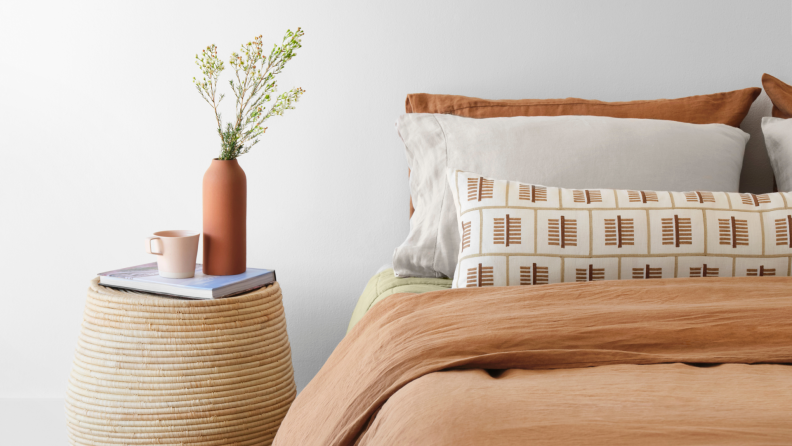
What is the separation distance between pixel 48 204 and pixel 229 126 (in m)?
0.78

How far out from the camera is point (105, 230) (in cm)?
189

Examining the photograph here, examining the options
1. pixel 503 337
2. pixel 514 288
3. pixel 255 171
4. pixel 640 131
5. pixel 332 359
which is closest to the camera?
A: pixel 503 337

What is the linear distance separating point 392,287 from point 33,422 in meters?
1.26

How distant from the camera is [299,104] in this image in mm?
1812

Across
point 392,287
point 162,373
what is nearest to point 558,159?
point 392,287

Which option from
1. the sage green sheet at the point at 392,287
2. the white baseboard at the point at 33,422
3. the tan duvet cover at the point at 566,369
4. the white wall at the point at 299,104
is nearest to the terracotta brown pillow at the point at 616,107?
the white wall at the point at 299,104

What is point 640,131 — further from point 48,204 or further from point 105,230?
point 48,204

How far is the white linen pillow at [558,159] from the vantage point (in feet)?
4.62

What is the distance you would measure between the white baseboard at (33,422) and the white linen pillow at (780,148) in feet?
6.76

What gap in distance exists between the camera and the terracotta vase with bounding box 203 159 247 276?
1464 mm

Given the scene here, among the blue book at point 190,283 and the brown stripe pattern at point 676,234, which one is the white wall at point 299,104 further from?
the brown stripe pattern at point 676,234

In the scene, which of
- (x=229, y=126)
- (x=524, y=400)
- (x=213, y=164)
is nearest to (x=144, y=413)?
(x=213, y=164)

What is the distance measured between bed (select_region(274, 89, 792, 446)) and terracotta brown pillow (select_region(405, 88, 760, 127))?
547 mm

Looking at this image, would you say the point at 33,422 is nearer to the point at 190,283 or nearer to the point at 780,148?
the point at 190,283
